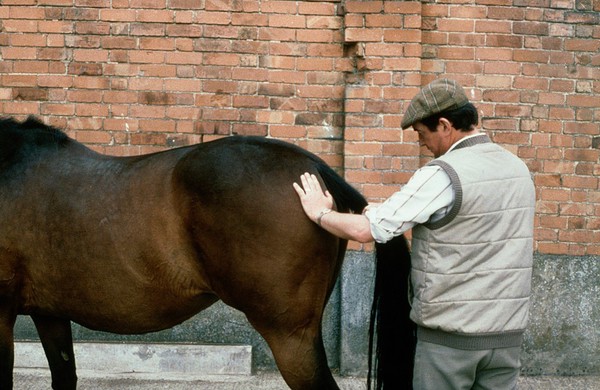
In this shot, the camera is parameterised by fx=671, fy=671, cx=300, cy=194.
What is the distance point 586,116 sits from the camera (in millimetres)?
5012

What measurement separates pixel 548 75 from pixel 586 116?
0.42 m

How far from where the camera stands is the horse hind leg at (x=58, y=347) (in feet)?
11.6

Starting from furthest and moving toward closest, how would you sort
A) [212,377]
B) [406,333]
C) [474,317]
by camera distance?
1. [212,377]
2. [406,333]
3. [474,317]

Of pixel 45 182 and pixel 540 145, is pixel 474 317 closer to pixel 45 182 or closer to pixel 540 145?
pixel 45 182

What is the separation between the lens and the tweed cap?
2.40 m

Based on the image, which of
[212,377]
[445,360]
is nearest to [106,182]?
[445,360]

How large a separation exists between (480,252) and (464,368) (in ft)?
1.41

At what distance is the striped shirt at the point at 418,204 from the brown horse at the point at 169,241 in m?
0.51

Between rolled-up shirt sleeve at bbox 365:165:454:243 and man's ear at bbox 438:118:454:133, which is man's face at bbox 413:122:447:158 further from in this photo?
rolled-up shirt sleeve at bbox 365:165:454:243

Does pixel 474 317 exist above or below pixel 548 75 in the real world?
below

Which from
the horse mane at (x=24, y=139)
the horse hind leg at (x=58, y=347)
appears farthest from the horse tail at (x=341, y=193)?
the horse hind leg at (x=58, y=347)

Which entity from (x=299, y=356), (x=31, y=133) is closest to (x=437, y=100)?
(x=299, y=356)

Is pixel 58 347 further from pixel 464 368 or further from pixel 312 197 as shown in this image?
pixel 464 368

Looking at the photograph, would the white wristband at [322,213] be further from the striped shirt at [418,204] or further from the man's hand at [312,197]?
the striped shirt at [418,204]
